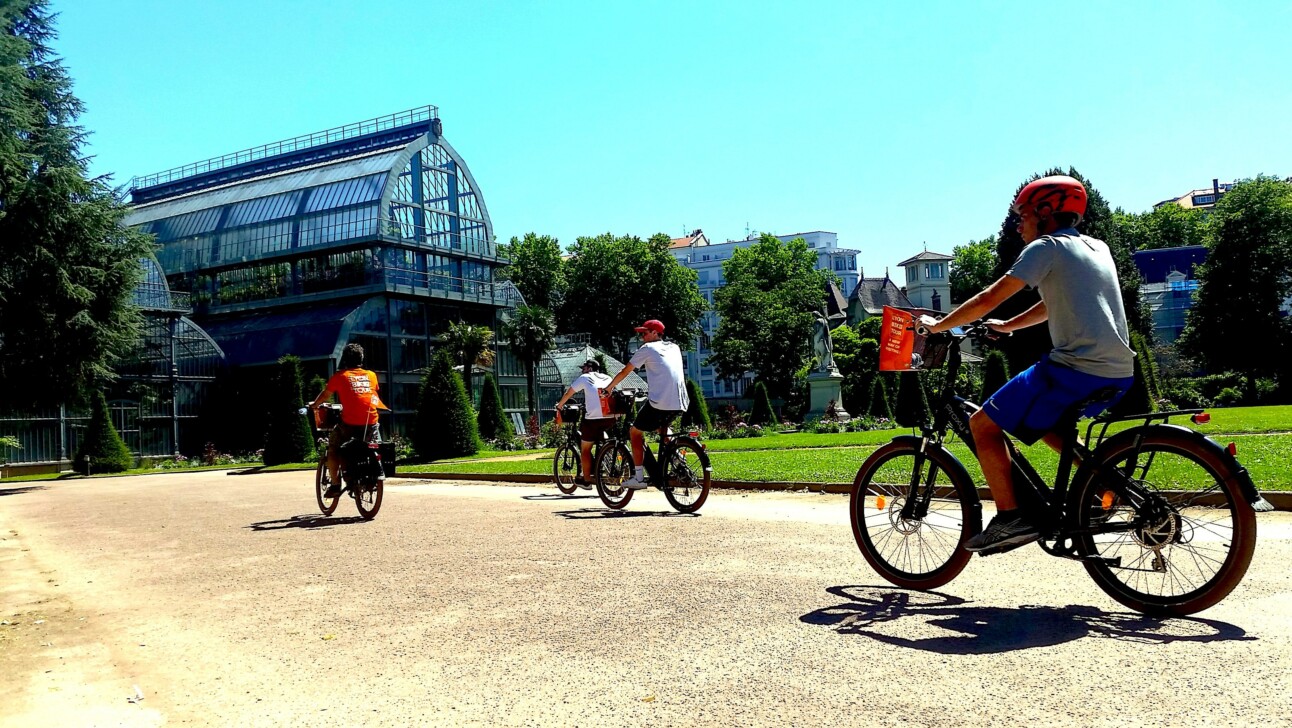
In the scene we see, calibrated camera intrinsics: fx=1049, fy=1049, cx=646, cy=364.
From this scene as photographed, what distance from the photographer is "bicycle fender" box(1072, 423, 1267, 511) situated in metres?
4.08

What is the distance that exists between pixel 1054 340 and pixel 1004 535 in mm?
891

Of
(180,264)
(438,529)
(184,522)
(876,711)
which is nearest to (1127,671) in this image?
(876,711)

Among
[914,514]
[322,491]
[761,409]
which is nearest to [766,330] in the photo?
[761,409]

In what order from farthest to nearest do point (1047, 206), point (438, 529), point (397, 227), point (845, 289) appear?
point (845, 289), point (397, 227), point (438, 529), point (1047, 206)

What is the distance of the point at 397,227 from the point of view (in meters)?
47.6

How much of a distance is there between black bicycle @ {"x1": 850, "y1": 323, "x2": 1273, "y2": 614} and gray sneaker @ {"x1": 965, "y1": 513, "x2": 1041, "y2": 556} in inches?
2.2

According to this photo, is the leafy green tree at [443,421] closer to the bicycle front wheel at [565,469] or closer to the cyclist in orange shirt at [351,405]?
the bicycle front wheel at [565,469]

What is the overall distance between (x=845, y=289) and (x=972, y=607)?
125m

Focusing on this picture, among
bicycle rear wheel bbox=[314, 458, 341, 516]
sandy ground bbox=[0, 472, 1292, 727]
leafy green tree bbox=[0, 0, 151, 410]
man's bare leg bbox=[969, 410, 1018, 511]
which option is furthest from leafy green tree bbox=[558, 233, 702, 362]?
man's bare leg bbox=[969, 410, 1018, 511]

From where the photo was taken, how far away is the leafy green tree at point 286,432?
3416 cm

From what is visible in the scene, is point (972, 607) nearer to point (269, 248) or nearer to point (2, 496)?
point (2, 496)

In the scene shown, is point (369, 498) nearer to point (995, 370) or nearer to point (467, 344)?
point (995, 370)

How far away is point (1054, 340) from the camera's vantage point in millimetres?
4562

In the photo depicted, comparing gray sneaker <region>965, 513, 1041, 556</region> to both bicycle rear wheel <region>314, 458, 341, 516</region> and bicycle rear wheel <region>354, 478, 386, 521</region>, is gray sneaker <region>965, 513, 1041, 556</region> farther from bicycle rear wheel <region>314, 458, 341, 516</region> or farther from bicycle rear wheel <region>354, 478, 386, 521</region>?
bicycle rear wheel <region>314, 458, 341, 516</region>
